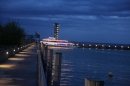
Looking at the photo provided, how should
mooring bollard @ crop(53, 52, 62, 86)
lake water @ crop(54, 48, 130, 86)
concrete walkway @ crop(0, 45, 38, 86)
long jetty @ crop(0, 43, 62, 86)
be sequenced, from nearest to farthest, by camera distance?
mooring bollard @ crop(53, 52, 62, 86) → long jetty @ crop(0, 43, 62, 86) → concrete walkway @ crop(0, 45, 38, 86) → lake water @ crop(54, 48, 130, 86)

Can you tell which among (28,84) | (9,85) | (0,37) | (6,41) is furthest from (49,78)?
(6,41)

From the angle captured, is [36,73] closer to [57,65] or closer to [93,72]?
[57,65]

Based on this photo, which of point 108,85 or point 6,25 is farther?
point 6,25

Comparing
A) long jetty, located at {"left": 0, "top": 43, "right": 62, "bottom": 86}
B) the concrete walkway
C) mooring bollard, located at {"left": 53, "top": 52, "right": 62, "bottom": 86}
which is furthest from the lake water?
mooring bollard, located at {"left": 53, "top": 52, "right": 62, "bottom": 86}

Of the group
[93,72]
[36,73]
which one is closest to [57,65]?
[36,73]

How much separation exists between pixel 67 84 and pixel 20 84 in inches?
720

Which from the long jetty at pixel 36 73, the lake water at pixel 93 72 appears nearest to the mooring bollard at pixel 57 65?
the long jetty at pixel 36 73

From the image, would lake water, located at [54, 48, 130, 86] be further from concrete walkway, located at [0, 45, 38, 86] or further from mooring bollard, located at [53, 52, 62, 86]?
mooring bollard, located at [53, 52, 62, 86]

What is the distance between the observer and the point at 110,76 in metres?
45.7

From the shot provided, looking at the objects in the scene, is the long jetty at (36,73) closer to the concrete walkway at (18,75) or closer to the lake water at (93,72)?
the concrete walkway at (18,75)

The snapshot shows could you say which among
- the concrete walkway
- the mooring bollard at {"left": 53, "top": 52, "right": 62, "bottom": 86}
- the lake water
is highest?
the mooring bollard at {"left": 53, "top": 52, "right": 62, "bottom": 86}

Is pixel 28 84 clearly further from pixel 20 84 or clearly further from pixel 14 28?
pixel 14 28

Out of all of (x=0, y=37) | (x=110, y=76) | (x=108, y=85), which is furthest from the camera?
(x=0, y=37)

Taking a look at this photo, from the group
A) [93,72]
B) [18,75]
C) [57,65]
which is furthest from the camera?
[93,72]
